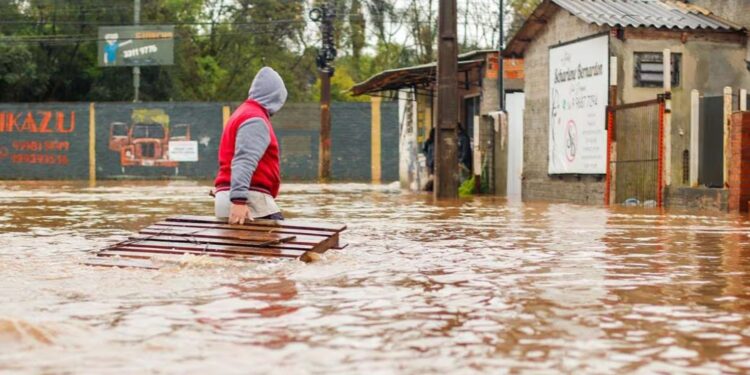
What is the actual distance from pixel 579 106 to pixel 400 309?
17136 mm

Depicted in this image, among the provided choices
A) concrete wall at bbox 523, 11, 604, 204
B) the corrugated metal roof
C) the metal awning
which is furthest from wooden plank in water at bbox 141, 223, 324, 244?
the metal awning

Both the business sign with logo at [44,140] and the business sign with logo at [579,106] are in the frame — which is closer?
the business sign with logo at [579,106]

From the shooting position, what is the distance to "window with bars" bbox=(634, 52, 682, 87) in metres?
21.5

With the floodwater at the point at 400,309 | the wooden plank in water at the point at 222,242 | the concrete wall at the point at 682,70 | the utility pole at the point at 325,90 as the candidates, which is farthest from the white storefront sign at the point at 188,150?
the wooden plank in water at the point at 222,242

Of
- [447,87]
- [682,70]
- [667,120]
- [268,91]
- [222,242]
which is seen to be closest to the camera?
[222,242]

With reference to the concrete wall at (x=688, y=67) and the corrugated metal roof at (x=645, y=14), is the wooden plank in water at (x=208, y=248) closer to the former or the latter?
the concrete wall at (x=688, y=67)

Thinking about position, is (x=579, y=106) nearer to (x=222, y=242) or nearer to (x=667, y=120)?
(x=667, y=120)

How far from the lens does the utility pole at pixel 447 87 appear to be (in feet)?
76.7

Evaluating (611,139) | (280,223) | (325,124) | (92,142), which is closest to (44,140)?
(92,142)

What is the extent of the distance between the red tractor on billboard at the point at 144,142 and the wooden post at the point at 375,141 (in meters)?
7.41

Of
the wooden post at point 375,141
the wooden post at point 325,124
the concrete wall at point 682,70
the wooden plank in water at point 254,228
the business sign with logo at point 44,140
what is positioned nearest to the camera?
the wooden plank in water at point 254,228

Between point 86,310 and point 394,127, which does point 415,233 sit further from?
point 394,127

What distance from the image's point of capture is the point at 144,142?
4819cm

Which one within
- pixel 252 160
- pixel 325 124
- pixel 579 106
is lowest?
pixel 252 160
